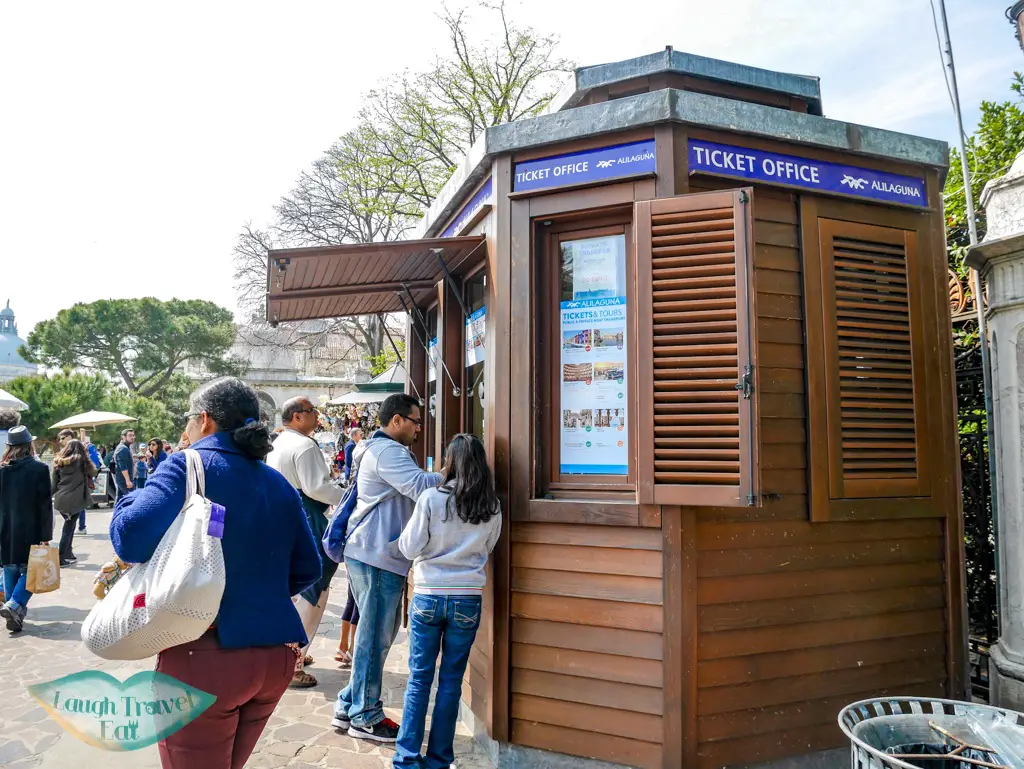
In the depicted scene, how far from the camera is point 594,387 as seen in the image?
12.8 ft

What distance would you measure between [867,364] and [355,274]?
11.3ft

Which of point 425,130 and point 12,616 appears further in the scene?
point 425,130

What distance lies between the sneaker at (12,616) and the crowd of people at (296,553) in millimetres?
13

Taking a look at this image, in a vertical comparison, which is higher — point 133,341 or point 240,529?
point 133,341

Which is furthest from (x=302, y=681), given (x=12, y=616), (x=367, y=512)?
(x=12, y=616)

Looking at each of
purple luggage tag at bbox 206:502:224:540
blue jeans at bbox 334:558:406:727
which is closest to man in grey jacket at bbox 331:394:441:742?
blue jeans at bbox 334:558:406:727

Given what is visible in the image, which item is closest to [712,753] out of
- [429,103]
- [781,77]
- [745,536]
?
[745,536]

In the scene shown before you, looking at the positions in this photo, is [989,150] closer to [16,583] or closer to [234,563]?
[234,563]

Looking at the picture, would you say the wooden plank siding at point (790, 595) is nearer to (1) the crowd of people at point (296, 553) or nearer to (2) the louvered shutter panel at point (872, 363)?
(2) the louvered shutter panel at point (872, 363)

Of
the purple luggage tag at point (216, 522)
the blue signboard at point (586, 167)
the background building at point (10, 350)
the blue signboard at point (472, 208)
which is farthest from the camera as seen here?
the background building at point (10, 350)

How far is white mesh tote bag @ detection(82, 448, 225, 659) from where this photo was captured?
2086 mm

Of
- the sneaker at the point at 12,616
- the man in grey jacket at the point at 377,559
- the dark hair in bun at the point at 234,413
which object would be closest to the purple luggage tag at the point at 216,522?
the dark hair in bun at the point at 234,413

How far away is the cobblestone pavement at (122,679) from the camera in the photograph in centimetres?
391

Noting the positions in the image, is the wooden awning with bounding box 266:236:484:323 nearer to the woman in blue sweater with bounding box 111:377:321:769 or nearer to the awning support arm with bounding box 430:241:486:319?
the awning support arm with bounding box 430:241:486:319
